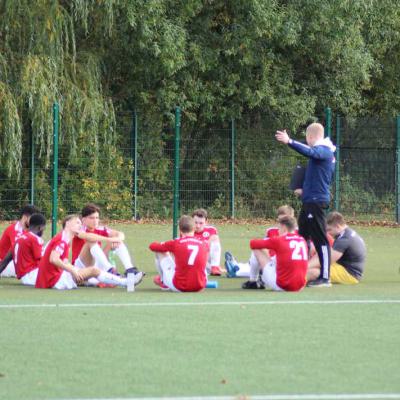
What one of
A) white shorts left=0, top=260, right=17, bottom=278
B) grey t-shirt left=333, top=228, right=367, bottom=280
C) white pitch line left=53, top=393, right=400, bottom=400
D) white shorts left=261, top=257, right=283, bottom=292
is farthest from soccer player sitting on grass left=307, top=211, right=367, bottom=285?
white pitch line left=53, top=393, right=400, bottom=400

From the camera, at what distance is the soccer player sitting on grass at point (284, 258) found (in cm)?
1304

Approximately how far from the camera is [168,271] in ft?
44.4

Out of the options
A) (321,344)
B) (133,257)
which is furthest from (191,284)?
(133,257)

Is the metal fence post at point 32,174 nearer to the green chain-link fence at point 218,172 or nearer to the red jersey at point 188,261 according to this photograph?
the green chain-link fence at point 218,172

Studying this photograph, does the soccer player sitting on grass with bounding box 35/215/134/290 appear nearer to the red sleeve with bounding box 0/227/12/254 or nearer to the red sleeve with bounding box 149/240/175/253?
the red sleeve with bounding box 149/240/175/253

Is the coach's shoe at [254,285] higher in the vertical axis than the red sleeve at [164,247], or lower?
lower

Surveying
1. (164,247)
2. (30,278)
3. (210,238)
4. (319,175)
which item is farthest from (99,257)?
(319,175)

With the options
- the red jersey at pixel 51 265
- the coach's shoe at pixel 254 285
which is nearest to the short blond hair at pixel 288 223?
the coach's shoe at pixel 254 285

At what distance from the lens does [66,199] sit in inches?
1041

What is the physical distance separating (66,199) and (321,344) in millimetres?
17804

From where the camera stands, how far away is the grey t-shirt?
47.1 ft

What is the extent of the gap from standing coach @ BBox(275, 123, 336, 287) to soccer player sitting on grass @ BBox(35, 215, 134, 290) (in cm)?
230

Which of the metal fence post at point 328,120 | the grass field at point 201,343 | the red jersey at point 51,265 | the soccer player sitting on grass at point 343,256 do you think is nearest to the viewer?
the grass field at point 201,343

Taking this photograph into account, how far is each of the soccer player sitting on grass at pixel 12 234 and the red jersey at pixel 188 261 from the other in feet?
7.72
